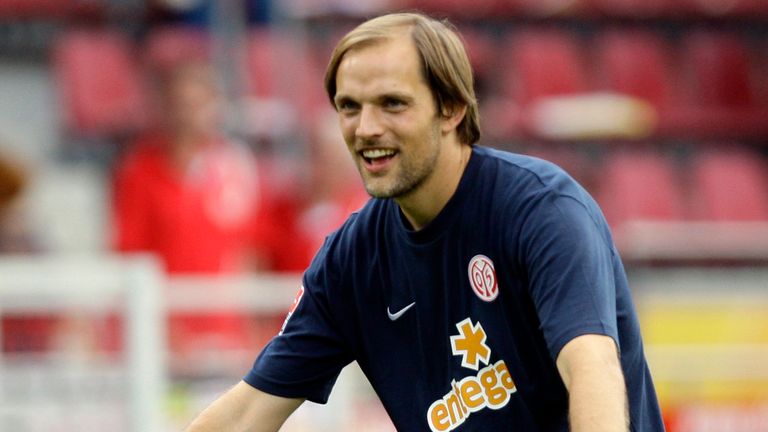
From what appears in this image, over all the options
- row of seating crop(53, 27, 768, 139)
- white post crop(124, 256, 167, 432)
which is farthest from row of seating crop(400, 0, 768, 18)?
white post crop(124, 256, 167, 432)

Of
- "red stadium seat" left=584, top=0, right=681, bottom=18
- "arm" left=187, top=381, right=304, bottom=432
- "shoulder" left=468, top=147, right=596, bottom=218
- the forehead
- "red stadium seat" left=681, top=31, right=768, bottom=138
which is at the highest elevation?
"red stadium seat" left=584, top=0, right=681, bottom=18

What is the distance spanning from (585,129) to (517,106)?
0.55m

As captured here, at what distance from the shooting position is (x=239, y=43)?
9742 mm

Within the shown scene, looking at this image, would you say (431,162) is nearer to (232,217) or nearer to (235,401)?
(235,401)

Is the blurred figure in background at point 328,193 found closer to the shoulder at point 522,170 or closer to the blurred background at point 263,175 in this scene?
the blurred background at point 263,175

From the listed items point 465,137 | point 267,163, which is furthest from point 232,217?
point 465,137

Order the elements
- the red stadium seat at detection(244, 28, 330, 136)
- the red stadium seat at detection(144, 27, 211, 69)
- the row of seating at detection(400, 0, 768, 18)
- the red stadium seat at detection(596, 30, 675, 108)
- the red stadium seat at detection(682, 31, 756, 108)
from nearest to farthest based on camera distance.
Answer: the red stadium seat at detection(144, 27, 211, 69), the red stadium seat at detection(244, 28, 330, 136), the row of seating at detection(400, 0, 768, 18), the red stadium seat at detection(596, 30, 675, 108), the red stadium seat at detection(682, 31, 756, 108)

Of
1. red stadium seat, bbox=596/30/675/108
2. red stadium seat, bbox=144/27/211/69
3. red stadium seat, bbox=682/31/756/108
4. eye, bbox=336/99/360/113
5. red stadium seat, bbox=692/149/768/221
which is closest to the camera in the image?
eye, bbox=336/99/360/113

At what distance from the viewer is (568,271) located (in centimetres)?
335

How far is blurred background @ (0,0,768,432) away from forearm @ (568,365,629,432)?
132 inches

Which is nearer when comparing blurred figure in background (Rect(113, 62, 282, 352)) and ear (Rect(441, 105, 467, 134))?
ear (Rect(441, 105, 467, 134))

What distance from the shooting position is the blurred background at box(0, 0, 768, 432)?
6488 millimetres

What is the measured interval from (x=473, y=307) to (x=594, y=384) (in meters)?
0.61

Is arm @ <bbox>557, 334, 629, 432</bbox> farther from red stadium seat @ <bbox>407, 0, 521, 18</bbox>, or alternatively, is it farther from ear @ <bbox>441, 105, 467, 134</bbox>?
red stadium seat @ <bbox>407, 0, 521, 18</bbox>
